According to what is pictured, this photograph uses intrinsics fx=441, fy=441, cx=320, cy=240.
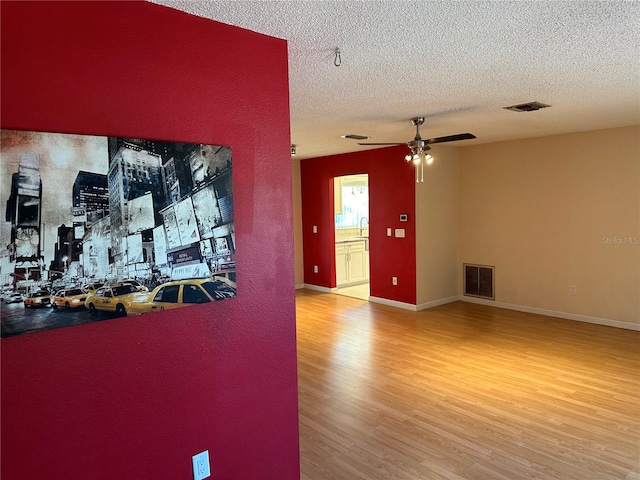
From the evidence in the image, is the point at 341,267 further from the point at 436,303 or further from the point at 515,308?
the point at 515,308

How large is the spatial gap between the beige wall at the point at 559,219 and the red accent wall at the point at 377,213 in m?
1.11

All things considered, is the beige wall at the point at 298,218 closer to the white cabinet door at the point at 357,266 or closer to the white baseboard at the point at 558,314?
the white cabinet door at the point at 357,266

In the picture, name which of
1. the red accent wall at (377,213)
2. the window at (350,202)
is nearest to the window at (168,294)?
the red accent wall at (377,213)

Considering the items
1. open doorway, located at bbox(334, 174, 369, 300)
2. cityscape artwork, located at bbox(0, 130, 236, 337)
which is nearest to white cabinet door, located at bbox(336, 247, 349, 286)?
open doorway, located at bbox(334, 174, 369, 300)

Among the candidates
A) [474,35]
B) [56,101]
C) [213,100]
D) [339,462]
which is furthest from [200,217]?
[339,462]

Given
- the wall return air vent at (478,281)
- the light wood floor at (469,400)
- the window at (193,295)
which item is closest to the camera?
the window at (193,295)

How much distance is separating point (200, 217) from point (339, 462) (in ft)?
5.97

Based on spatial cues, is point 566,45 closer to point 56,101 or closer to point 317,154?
point 56,101

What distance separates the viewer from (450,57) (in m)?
2.54

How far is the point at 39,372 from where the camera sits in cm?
155

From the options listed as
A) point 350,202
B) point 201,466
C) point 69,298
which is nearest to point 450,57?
point 69,298

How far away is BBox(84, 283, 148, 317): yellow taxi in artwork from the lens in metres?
1.64

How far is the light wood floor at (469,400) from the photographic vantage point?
271 centimetres

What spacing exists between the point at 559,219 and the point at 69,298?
19.3 feet
